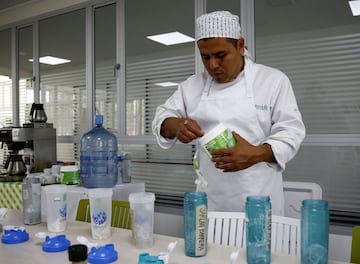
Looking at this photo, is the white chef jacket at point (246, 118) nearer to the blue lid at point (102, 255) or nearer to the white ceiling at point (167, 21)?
the blue lid at point (102, 255)

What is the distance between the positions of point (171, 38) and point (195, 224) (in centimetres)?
223

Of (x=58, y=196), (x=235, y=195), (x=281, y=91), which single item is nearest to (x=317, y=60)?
(x=281, y=91)

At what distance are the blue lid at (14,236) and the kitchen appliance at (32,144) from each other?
1.83 m

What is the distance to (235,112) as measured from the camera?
4.62 feet

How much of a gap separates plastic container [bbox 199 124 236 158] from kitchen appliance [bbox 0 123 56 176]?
2.31 meters

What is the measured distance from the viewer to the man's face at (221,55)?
1.31 m

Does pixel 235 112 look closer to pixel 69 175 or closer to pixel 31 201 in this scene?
pixel 31 201

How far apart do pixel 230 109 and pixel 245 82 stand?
13cm

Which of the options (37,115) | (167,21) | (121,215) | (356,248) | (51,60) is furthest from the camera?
(51,60)

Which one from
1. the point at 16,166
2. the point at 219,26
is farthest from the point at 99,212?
the point at 16,166

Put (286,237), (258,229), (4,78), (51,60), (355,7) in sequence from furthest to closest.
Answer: (4,78), (51,60), (355,7), (286,237), (258,229)

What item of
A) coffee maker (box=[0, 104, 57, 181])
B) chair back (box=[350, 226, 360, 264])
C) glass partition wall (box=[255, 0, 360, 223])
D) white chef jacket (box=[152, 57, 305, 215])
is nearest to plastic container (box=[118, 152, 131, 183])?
coffee maker (box=[0, 104, 57, 181])

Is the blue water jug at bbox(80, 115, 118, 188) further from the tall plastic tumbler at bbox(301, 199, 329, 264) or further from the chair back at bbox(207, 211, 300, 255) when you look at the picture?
the tall plastic tumbler at bbox(301, 199, 329, 264)

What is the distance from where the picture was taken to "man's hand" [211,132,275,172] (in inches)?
42.8
